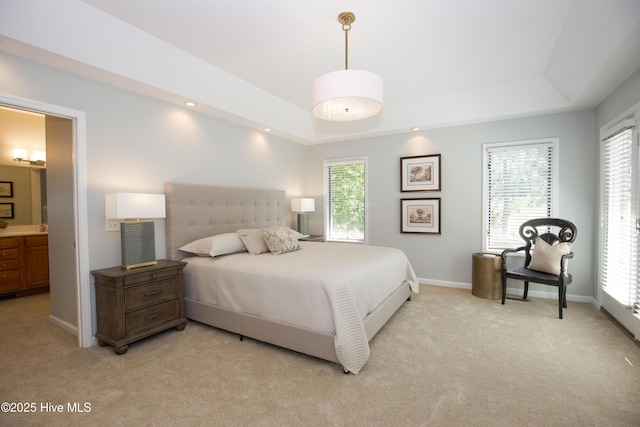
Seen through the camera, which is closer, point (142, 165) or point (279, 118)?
point (142, 165)

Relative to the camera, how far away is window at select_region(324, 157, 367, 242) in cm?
537

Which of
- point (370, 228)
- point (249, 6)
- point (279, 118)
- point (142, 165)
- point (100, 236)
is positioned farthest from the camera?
point (370, 228)

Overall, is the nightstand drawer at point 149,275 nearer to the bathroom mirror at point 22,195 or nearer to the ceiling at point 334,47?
the ceiling at point 334,47

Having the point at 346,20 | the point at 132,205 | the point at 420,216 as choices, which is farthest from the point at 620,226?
the point at 132,205

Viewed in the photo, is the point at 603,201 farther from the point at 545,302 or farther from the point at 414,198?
the point at 414,198

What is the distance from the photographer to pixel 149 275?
277 centimetres

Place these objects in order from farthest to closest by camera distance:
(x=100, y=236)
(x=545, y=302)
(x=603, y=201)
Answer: (x=545, y=302)
(x=603, y=201)
(x=100, y=236)

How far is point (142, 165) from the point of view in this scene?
3.18m

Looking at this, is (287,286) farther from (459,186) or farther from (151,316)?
(459,186)

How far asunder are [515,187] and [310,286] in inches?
137

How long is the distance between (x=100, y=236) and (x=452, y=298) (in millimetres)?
4127

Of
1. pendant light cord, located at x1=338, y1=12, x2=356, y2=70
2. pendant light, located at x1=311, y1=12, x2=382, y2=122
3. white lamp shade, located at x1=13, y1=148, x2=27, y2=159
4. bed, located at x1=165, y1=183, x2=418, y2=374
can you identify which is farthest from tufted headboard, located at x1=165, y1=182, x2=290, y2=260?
white lamp shade, located at x1=13, y1=148, x2=27, y2=159

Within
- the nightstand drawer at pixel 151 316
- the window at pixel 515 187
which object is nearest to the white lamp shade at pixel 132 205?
the nightstand drawer at pixel 151 316

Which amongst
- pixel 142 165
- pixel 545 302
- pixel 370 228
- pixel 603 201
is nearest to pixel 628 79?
pixel 603 201
